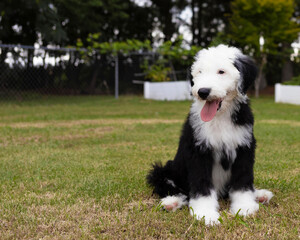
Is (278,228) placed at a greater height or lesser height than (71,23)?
lesser

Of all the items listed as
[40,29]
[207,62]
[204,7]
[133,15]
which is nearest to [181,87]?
[40,29]

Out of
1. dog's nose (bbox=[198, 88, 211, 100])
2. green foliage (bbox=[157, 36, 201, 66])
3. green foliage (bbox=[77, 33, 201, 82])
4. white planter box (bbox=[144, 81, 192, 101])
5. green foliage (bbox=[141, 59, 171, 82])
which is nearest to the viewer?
dog's nose (bbox=[198, 88, 211, 100])

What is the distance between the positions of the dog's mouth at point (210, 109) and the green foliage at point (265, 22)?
19.8 metres

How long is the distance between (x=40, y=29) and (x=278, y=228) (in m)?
16.9

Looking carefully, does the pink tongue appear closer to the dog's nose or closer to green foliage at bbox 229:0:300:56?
the dog's nose

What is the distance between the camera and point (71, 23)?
2308cm

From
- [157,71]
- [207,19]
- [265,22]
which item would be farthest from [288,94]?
[207,19]

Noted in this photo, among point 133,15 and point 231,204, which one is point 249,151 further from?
point 133,15

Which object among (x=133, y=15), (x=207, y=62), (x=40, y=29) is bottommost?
(x=207, y=62)

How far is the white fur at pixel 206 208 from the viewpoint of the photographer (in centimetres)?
291

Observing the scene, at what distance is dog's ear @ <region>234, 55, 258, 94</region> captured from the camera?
3164 millimetres

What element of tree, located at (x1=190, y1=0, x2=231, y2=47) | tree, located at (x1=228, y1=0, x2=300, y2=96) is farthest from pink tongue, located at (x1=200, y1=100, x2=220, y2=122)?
tree, located at (x1=190, y1=0, x2=231, y2=47)

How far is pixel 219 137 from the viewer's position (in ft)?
10.3

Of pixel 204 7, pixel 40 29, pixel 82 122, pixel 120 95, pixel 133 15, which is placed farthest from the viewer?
pixel 204 7
